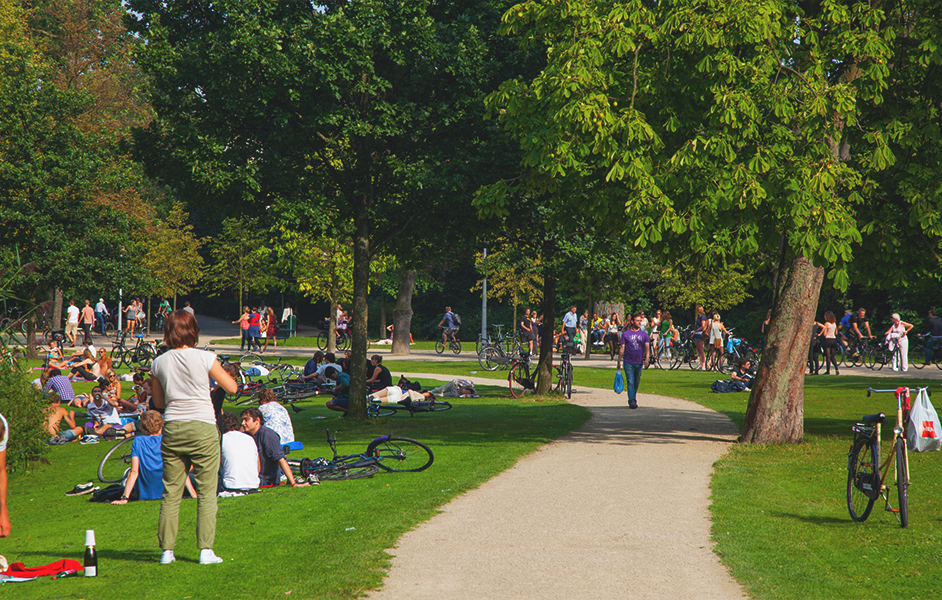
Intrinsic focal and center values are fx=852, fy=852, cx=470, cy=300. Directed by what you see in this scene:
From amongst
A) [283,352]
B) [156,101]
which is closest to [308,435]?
[156,101]

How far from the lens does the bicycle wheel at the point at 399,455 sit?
1093 cm

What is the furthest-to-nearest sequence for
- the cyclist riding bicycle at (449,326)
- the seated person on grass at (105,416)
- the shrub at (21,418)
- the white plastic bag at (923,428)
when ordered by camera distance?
the cyclist riding bicycle at (449,326), the seated person on grass at (105,416), the shrub at (21,418), the white plastic bag at (923,428)

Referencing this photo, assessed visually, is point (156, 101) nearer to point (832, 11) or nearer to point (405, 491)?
point (405, 491)

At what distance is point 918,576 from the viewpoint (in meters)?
6.36

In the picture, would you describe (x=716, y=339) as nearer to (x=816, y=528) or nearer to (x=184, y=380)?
(x=816, y=528)

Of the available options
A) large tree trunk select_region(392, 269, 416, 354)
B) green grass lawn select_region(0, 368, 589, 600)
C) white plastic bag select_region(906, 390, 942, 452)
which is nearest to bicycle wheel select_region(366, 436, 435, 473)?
green grass lawn select_region(0, 368, 589, 600)

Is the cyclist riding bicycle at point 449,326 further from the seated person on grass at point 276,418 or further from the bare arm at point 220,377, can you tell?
the bare arm at point 220,377

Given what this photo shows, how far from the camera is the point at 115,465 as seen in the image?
458 inches

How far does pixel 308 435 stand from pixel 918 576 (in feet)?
33.7

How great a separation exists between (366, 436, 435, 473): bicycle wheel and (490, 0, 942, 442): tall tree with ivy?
389cm

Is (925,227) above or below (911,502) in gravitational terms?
above

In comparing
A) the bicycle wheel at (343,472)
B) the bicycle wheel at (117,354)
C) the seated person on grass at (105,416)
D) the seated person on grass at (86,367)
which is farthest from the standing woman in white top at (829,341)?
the bicycle wheel at (117,354)

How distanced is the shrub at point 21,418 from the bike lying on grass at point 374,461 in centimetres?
426

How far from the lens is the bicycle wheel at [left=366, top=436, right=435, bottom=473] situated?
10.9 m
